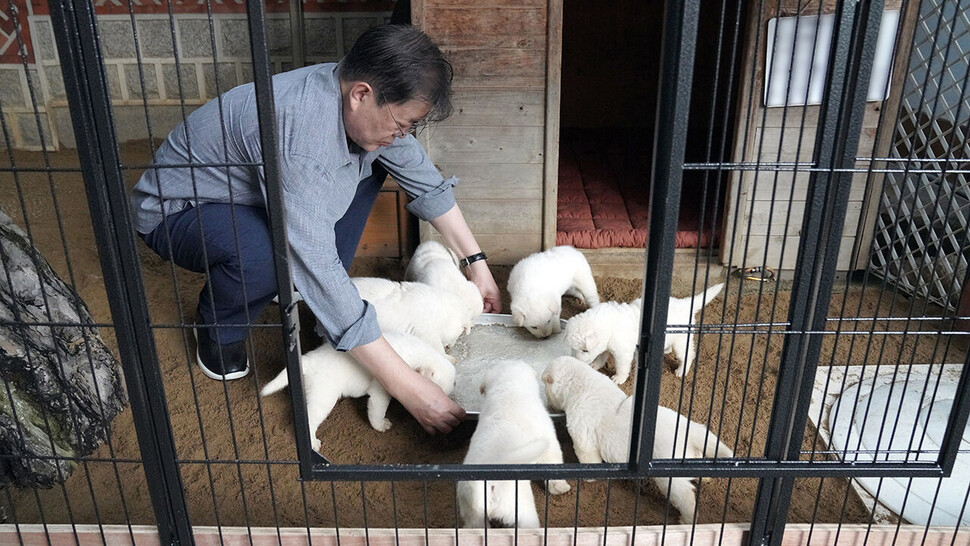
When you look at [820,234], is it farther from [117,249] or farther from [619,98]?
[619,98]

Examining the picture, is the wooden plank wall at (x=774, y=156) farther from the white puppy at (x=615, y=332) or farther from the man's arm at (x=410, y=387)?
the man's arm at (x=410, y=387)

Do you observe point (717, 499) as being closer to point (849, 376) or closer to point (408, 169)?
point (849, 376)

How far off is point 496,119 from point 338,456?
1.76 metres

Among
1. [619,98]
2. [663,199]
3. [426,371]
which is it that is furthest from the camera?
[619,98]

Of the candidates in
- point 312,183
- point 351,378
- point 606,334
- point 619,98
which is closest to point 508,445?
point 351,378

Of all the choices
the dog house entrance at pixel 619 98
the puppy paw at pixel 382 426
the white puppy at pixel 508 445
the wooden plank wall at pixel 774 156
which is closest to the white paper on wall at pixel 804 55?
the wooden plank wall at pixel 774 156

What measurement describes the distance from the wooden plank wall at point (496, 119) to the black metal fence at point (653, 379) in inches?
35.3

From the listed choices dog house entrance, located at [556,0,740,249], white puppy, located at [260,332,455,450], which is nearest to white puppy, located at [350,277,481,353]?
white puppy, located at [260,332,455,450]

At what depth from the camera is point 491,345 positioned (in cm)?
310

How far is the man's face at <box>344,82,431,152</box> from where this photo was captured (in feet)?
7.02

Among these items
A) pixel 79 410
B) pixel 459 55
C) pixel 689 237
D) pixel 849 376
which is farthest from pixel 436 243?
pixel 849 376

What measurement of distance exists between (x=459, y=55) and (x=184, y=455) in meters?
2.04

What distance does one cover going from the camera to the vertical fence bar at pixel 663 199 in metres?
1.37

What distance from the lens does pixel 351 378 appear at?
2.51 metres
